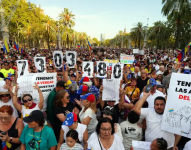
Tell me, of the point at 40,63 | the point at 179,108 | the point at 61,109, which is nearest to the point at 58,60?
the point at 40,63

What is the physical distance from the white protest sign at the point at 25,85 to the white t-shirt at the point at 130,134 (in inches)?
84.0

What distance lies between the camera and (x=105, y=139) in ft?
7.75

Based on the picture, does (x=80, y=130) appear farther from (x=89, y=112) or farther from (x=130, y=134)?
(x=130, y=134)

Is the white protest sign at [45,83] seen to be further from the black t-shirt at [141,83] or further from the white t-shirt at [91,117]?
the black t-shirt at [141,83]

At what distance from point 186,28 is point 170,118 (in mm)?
50413

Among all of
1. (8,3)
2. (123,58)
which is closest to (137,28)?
(8,3)

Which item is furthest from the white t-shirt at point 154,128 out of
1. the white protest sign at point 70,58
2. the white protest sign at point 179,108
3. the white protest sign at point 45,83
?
the white protest sign at point 70,58

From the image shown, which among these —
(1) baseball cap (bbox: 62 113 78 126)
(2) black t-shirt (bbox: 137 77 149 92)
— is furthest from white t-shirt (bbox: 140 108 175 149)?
(2) black t-shirt (bbox: 137 77 149 92)

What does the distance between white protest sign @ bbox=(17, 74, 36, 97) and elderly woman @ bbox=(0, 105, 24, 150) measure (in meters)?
0.78

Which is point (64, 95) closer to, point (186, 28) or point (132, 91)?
point (132, 91)

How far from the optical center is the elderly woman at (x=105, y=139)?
2297mm

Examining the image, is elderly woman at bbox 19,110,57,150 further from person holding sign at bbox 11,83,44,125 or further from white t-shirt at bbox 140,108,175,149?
white t-shirt at bbox 140,108,175,149

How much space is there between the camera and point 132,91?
4480mm

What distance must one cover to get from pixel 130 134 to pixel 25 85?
2.39m
